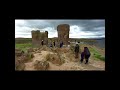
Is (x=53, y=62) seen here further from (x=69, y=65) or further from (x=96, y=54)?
(x=96, y=54)

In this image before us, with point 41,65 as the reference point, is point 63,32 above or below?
above

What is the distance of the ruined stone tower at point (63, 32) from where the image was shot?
3.96 metres

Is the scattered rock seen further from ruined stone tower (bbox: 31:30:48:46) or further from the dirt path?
ruined stone tower (bbox: 31:30:48:46)

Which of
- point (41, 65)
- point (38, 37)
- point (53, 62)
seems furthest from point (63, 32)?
point (41, 65)

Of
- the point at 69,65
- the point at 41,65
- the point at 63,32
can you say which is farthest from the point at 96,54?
the point at 41,65

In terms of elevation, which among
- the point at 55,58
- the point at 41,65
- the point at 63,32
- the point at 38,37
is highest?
the point at 63,32

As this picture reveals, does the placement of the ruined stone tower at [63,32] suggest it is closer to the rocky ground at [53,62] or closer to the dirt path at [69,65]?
the rocky ground at [53,62]

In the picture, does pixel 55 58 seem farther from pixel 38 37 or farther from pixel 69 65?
pixel 38 37

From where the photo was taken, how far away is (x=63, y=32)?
3.97 m
